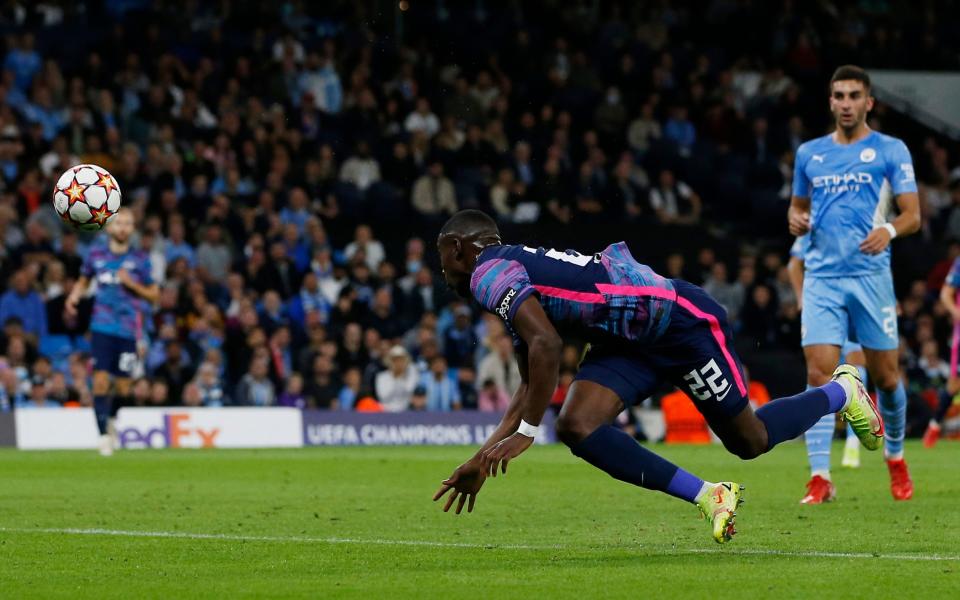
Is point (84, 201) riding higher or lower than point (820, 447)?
higher

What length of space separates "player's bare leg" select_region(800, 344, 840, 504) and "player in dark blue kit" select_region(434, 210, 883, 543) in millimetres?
2794

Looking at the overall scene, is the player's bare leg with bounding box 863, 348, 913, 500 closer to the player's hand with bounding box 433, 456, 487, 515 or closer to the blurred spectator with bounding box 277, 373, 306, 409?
the player's hand with bounding box 433, 456, 487, 515

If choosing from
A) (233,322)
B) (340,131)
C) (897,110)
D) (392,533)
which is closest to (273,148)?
(340,131)

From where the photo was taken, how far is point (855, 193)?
443 inches

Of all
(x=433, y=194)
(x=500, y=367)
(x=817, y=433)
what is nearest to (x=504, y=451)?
(x=817, y=433)

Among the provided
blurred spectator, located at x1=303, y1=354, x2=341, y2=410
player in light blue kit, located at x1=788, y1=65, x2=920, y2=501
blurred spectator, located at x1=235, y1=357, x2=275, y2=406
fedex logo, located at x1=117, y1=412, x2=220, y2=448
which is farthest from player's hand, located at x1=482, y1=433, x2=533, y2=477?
blurred spectator, located at x1=303, y1=354, x2=341, y2=410

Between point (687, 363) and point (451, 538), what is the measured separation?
169 cm

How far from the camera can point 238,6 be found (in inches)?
1076

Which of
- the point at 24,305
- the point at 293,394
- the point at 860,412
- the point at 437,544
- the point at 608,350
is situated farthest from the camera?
the point at 293,394

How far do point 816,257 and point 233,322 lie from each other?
39.5 ft

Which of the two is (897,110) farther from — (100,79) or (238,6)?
(100,79)

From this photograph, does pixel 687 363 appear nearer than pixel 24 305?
Yes

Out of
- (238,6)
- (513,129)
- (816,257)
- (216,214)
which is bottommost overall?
(816,257)

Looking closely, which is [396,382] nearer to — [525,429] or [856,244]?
[856,244]
